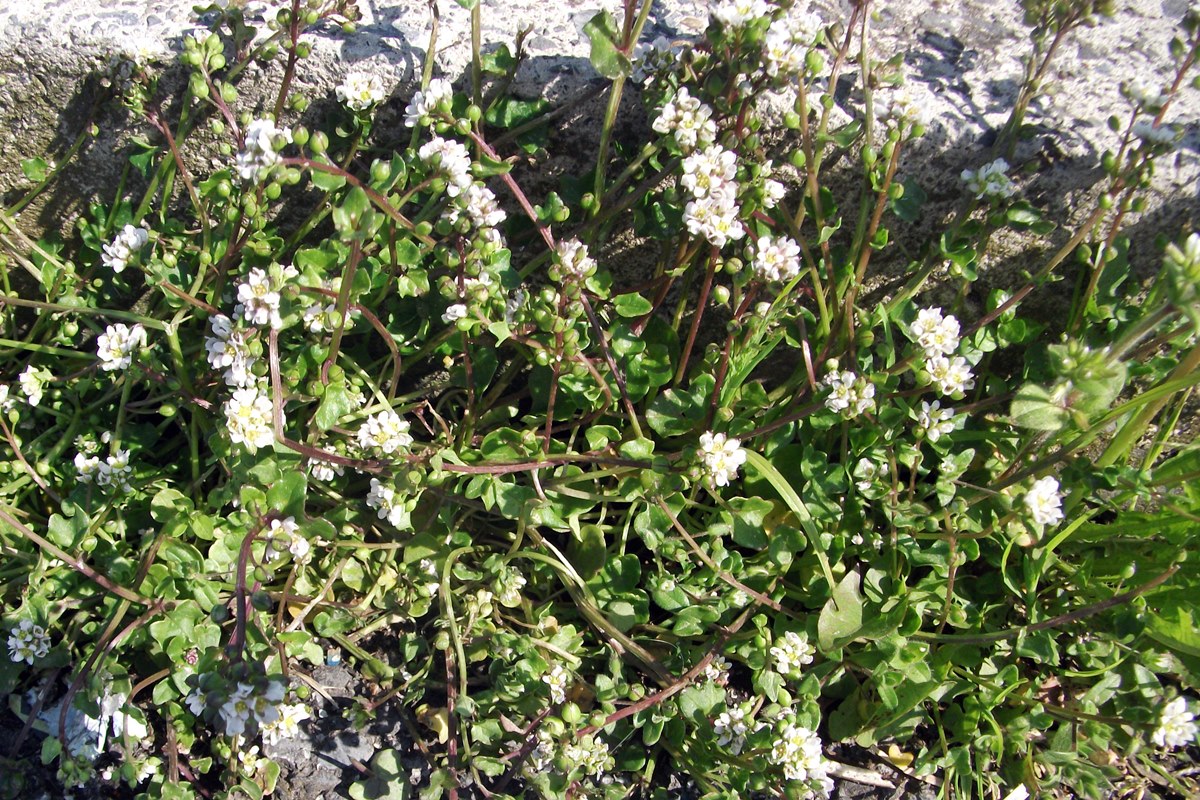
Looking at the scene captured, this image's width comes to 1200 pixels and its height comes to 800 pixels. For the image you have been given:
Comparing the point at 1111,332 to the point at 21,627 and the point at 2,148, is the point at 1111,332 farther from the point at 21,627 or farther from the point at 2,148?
the point at 2,148

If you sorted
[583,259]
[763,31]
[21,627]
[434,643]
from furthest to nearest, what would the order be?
[434,643], [21,627], [583,259], [763,31]

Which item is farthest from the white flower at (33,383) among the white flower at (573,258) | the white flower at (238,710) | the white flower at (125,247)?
the white flower at (573,258)

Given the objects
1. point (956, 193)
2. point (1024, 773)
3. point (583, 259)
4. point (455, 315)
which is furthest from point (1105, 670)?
point (455, 315)

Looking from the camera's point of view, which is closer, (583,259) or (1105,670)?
(583,259)

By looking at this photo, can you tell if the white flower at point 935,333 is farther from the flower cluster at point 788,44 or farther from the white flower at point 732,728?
the white flower at point 732,728

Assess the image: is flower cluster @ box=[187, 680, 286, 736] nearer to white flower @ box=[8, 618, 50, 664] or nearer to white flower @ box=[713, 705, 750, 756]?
→ white flower @ box=[8, 618, 50, 664]

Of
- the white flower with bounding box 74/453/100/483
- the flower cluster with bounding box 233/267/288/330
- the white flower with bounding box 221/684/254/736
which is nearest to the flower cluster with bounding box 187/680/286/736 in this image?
the white flower with bounding box 221/684/254/736

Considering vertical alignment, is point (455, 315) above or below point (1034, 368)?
above
